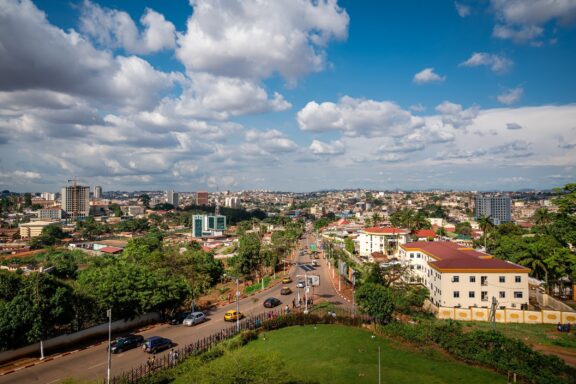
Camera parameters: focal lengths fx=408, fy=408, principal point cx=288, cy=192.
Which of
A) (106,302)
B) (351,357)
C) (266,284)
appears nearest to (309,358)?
(351,357)

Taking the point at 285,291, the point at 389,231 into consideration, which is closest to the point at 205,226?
the point at 389,231

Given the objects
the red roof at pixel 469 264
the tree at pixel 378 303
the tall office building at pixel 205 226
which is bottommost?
the tall office building at pixel 205 226

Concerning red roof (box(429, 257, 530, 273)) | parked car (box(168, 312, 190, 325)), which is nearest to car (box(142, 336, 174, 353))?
parked car (box(168, 312, 190, 325))

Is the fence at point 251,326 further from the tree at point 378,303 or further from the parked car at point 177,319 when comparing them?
the parked car at point 177,319

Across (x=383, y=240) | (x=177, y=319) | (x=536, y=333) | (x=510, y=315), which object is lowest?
(x=536, y=333)

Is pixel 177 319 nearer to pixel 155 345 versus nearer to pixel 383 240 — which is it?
pixel 155 345

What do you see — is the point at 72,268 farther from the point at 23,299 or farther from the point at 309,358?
the point at 309,358

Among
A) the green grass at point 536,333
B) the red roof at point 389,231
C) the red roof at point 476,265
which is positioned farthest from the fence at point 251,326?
the red roof at point 389,231
